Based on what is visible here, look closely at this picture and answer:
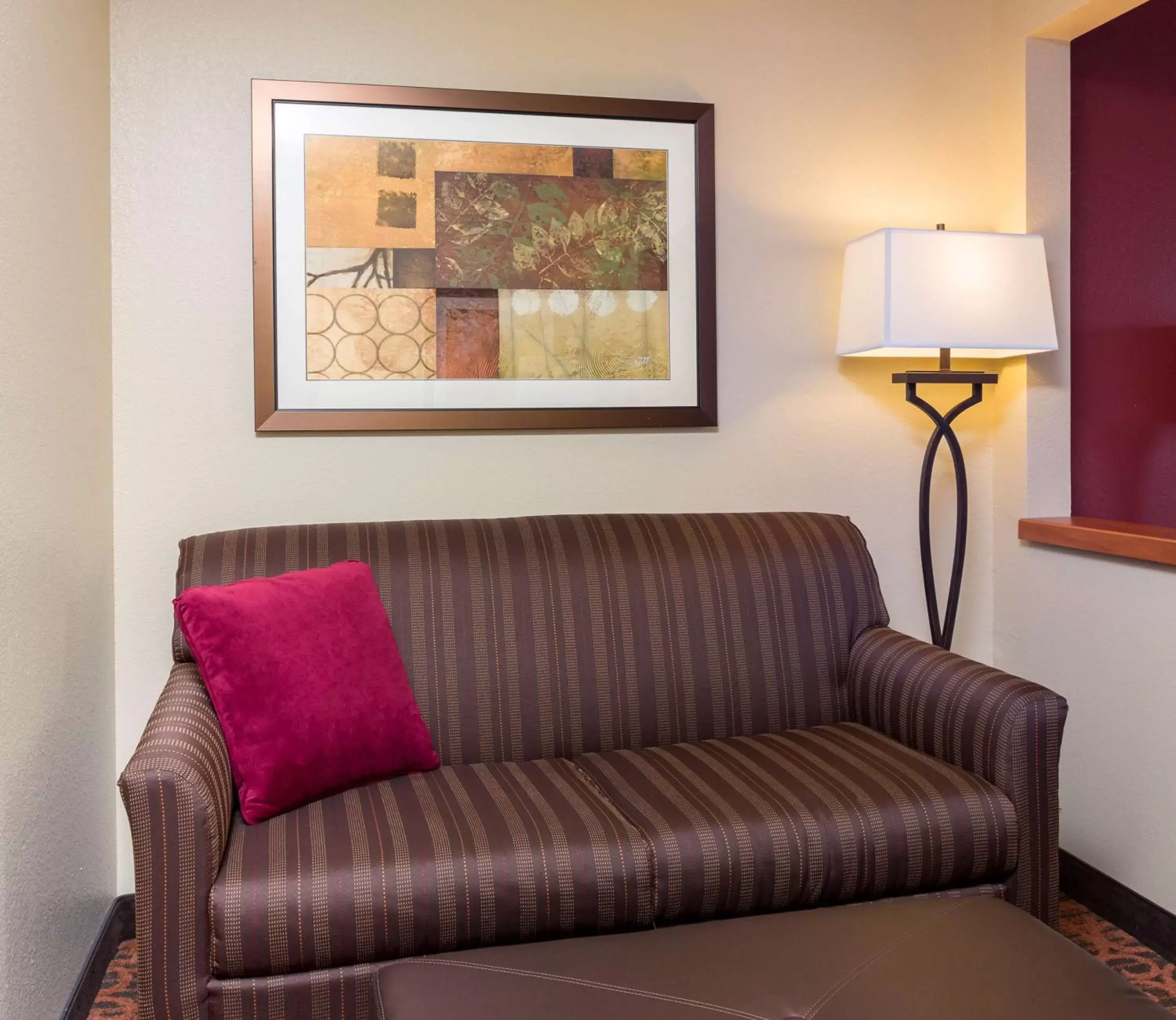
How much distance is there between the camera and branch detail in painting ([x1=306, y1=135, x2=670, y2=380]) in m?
2.37

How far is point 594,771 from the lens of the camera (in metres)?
1.97

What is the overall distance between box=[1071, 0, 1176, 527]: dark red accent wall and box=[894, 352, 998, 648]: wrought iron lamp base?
12.2 inches

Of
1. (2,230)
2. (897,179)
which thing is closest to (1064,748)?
(897,179)

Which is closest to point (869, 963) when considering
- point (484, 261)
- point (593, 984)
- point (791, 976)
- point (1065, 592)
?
point (791, 976)

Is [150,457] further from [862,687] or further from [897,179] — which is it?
[897,179]

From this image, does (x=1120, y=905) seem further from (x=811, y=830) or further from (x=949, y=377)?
(x=949, y=377)

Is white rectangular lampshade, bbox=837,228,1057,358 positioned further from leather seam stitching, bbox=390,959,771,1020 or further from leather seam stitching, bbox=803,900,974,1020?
→ leather seam stitching, bbox=390,959,771,1020

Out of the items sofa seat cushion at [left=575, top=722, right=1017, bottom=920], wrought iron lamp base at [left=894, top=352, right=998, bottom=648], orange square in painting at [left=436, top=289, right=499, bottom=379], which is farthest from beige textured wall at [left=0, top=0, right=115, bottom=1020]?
wrought iron lamp base at [left=894, top=352, right=998, bottom=648]

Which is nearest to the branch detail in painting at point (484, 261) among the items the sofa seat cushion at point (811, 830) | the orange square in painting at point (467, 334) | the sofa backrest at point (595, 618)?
the orange square in painting at point (467, 334)

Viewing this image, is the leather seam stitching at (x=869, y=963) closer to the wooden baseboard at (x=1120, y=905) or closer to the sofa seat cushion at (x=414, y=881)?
the sofa seat cushion at (x=414, y=881)

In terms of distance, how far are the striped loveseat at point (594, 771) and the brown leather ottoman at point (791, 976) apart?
0.25 metres

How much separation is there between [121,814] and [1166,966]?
2.33 metres

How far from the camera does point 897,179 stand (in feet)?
8.91

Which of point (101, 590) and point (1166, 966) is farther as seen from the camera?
point (101, 590)
